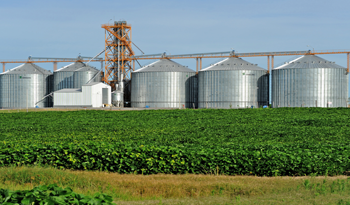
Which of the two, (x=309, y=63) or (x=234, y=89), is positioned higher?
(x=309, y=63)

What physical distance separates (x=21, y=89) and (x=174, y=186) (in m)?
95.9

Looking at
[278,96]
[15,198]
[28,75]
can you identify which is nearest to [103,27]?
[28,75]

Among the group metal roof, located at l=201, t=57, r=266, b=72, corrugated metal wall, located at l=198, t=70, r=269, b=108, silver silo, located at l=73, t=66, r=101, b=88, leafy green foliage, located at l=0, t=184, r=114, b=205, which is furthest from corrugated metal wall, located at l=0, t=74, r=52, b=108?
leafy green foliage, located at l=0, t=184, r=114, b=205

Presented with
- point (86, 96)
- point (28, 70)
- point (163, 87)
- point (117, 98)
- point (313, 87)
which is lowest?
point (117, 98)

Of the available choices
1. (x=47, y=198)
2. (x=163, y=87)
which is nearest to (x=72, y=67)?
(x=163, y=87)

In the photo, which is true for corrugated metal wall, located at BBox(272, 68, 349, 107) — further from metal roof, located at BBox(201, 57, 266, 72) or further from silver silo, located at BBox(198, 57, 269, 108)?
metal roof, located at BBox(201, 57, 266, 72)

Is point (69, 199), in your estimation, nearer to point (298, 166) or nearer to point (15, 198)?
point (15, 198)

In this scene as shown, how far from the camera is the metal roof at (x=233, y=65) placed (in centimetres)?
8706

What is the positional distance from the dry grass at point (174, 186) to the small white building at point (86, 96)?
235 ft

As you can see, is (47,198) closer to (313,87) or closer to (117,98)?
(313,87)

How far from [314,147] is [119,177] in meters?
11.0

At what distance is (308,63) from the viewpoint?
271 ft

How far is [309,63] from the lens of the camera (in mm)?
Result: 82625

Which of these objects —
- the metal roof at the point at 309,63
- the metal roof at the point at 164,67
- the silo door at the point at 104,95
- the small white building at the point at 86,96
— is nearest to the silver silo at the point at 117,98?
the small white building at the point at 86,96
